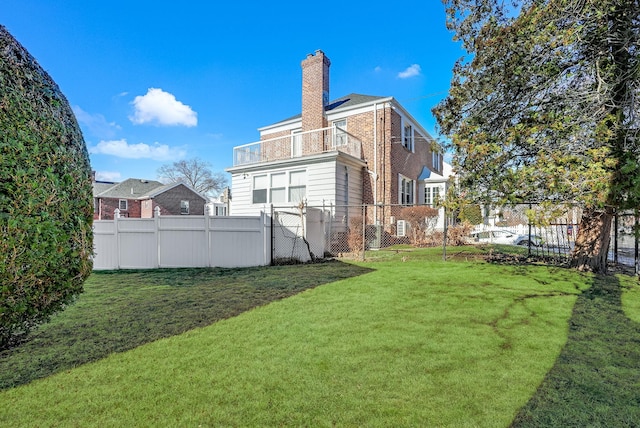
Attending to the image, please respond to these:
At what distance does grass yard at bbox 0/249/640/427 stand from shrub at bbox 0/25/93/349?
0.67 meters

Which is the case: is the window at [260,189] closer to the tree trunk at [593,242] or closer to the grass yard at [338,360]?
the grass yard at [338,360]

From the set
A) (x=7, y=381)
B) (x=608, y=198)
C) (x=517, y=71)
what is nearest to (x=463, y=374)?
(x=7, y=381)

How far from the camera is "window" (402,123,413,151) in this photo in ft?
51.4

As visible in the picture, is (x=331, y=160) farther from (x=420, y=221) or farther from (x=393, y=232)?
(x=420, y=221)

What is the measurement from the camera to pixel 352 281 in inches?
268

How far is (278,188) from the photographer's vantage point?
13.9 meters

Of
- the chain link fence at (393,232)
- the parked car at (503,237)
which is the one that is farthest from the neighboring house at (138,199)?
the parked car at (503,237)

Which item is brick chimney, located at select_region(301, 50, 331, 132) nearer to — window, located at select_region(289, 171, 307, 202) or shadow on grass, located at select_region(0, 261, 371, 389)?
window, located at select_region(289, 171, 307, 202)

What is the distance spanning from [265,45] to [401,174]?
8.58 m

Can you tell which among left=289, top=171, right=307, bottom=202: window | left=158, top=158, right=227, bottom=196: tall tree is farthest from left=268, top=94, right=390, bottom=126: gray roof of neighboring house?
left=158, top=158, right=227, bottom=196: tall tree

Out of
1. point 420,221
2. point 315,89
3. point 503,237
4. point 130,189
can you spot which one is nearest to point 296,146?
point 315,89

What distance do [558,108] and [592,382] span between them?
5.76 m

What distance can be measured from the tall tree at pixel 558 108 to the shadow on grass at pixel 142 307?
4238 mm

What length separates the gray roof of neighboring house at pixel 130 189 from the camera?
3131 cm
